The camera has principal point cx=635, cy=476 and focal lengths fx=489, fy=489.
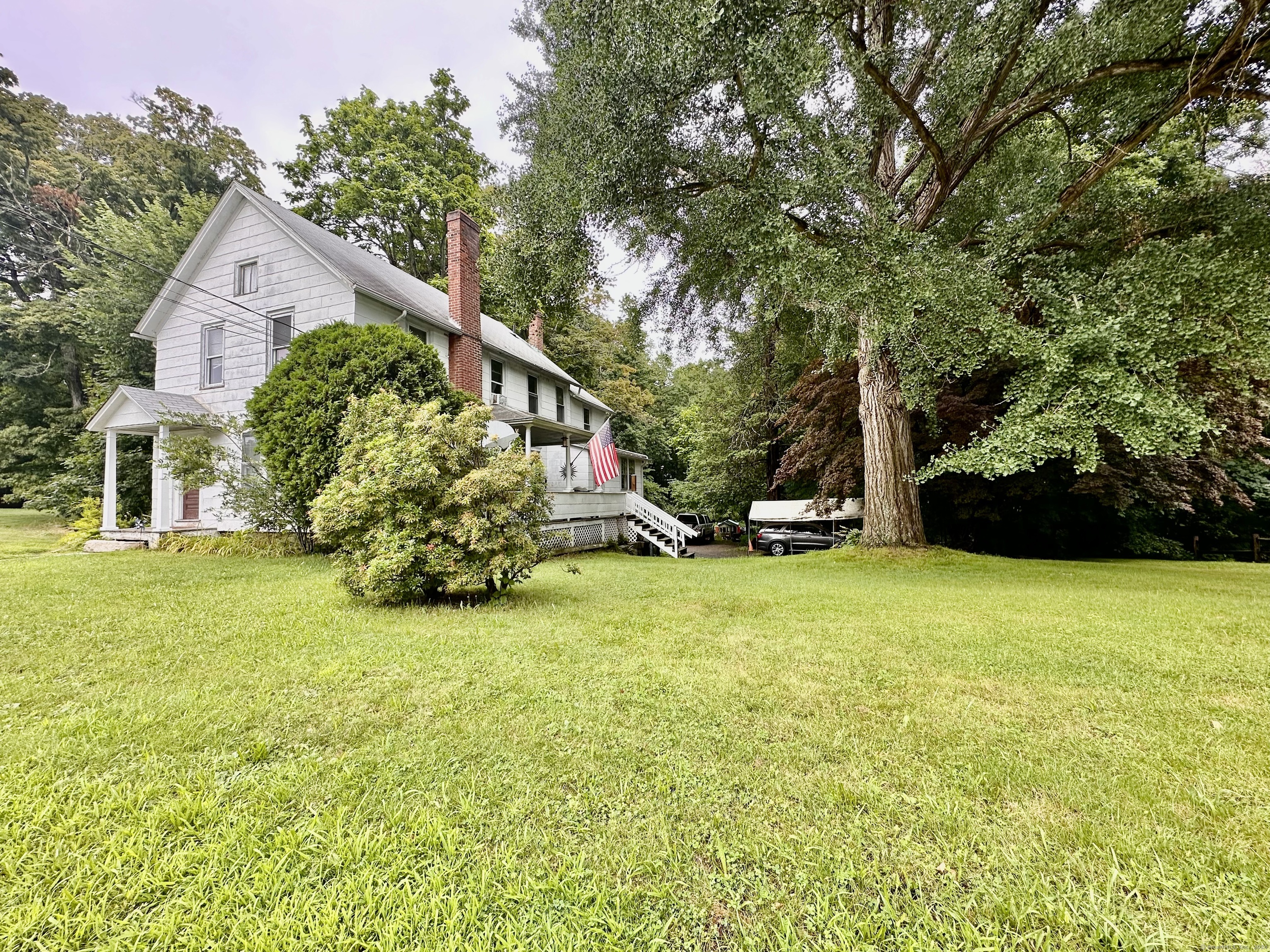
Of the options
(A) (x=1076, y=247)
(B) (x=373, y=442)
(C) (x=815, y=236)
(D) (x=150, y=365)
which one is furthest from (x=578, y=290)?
(D) (x=150, y=365)

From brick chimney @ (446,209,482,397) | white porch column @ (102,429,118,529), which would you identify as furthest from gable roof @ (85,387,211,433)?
brick chimney @ (446,209,482,397)

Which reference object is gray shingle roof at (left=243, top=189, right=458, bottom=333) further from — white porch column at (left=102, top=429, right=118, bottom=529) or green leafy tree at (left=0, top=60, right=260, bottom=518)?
green leafy tree at (left=0, top=60, right=260, bottom=518)

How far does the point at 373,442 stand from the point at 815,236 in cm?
732

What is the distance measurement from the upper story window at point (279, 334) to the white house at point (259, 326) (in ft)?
0.08

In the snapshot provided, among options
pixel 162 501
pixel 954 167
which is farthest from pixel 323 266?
pixel 954 167

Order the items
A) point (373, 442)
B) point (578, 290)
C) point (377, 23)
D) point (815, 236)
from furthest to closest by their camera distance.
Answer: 1. point (377, 23)
2. point (578, 290)
3. point (815, 236)
4. point (373, 442)

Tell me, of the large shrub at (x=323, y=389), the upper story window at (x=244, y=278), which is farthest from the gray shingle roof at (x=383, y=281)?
the large shrub at (x=323, y=389)

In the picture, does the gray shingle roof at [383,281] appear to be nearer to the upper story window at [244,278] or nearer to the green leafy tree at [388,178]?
the upper story window at [244,278]

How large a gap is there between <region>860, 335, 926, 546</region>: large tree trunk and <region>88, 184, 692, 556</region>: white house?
604cm

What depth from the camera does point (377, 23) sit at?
12820 millimetres

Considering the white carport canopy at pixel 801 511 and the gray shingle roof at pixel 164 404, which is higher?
the gray shingle roof at pixel 164 404

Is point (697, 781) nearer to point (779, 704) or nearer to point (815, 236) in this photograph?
point (779, 704)

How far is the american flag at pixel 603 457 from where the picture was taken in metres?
12.5

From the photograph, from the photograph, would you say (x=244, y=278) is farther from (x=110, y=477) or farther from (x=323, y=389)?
(x=323, y=389)
